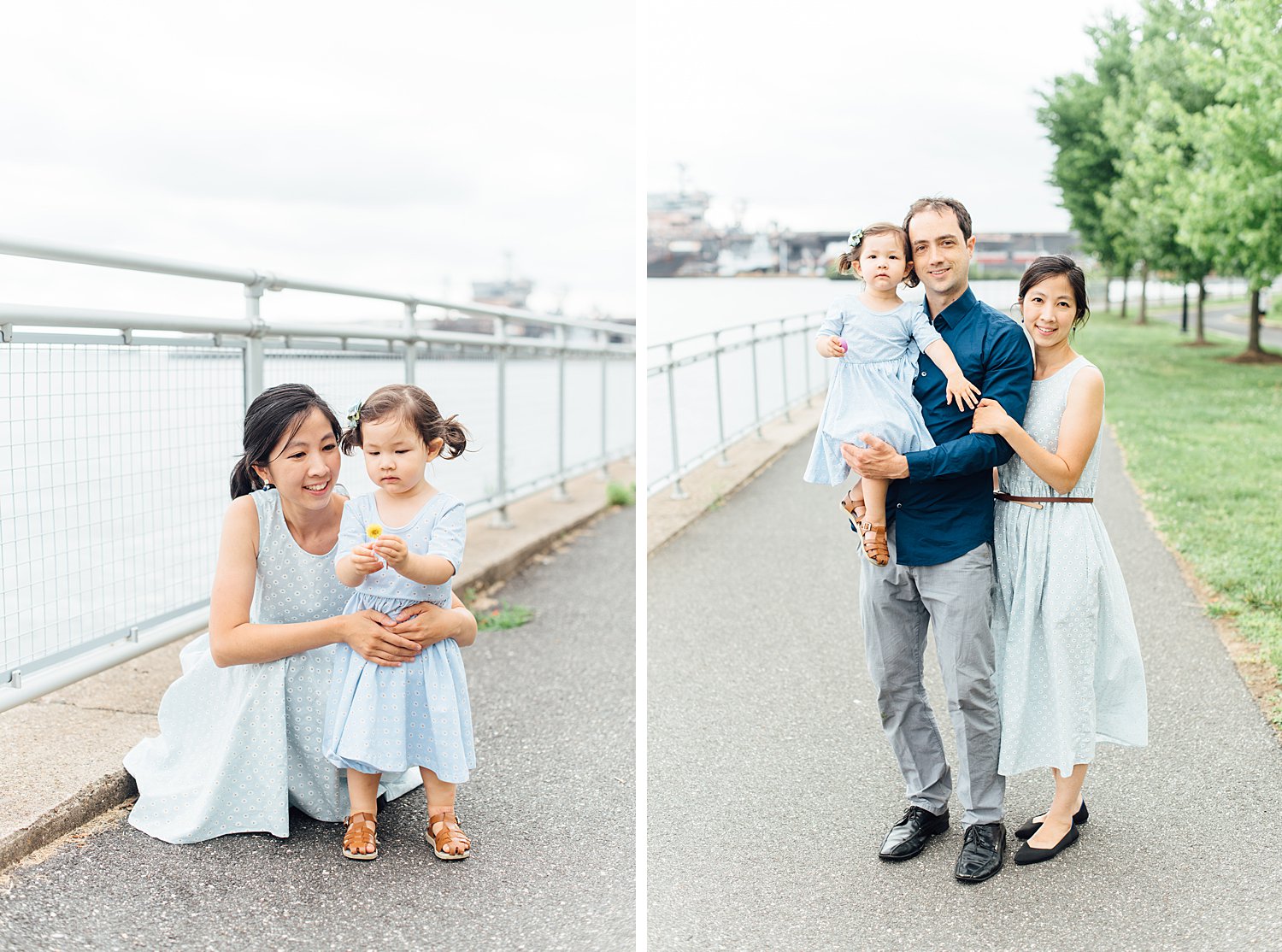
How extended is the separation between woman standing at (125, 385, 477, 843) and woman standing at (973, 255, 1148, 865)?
159cm

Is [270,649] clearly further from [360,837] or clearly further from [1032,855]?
[1032,855]

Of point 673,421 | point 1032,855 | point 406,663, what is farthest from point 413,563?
point 673,421

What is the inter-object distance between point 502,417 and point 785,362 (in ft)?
21.8

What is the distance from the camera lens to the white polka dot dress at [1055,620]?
343cm

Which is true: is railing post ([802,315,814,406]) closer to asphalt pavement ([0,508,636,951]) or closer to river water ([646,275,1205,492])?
river water ([646,275,1205,492])

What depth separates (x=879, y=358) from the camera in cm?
344

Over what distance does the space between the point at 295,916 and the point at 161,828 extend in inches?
27.1

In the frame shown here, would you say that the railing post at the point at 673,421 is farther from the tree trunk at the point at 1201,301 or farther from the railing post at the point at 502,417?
the tree trunk at the point at 1201,301

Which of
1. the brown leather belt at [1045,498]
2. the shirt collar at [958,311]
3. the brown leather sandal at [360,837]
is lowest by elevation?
the brown leather sandal at [360,837]

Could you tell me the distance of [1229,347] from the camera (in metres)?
27.1

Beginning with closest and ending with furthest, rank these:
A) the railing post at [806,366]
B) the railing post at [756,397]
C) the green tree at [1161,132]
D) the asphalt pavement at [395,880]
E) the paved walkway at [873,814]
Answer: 1. the asphalt pavement at [395,880]
2. the paved walkway at [873,814]
3. the railing post at [756,397]
4. the railing post at [806,366]
5. the green tree at [1161,132]

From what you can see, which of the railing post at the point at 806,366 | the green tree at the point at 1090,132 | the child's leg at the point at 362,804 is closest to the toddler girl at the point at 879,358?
the child's leg at the point at 362,804

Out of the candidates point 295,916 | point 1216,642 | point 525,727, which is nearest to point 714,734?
point 525,727

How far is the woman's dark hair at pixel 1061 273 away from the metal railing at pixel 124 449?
114 inches
